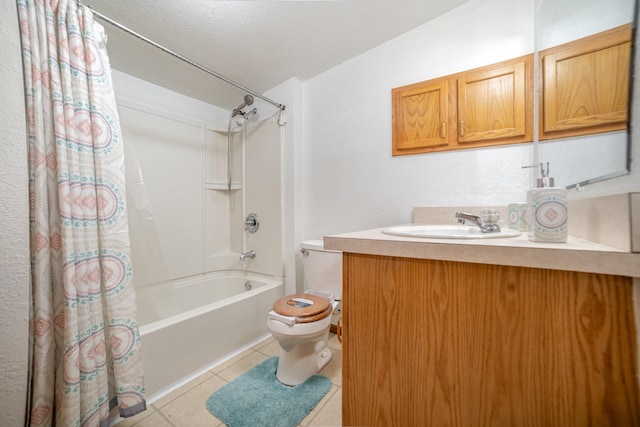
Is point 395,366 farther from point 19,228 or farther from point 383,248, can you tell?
point 19,228

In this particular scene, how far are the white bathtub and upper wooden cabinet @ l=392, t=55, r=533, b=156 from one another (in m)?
1.53

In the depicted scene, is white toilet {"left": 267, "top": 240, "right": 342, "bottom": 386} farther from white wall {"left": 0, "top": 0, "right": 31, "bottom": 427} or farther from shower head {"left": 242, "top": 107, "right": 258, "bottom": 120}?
shower head {"left": 242, "top": 107, "right": 258, "bottom": 120}

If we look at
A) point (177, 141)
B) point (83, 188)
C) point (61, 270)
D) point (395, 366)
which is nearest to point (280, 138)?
point (177, 141)

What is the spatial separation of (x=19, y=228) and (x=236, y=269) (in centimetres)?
165

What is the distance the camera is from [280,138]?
1.94 metres

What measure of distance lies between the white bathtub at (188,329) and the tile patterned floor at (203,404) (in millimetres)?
71

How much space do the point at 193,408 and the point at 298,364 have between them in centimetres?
52

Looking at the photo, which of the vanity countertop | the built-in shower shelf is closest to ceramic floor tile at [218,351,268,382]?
the vanity countertop

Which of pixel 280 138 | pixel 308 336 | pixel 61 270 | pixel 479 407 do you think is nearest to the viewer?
pixel 479 407

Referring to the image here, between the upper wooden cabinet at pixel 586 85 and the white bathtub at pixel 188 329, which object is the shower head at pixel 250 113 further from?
the upper wooden cabinet at pixel 586 85

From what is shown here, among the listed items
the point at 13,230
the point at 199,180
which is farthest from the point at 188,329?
the point at 199,180

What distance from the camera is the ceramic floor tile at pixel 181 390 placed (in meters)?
1.10

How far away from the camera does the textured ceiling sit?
49.3 inches

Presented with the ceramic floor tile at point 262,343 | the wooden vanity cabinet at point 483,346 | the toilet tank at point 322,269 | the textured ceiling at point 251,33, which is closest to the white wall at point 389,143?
the textured ceiling at point 251,33
